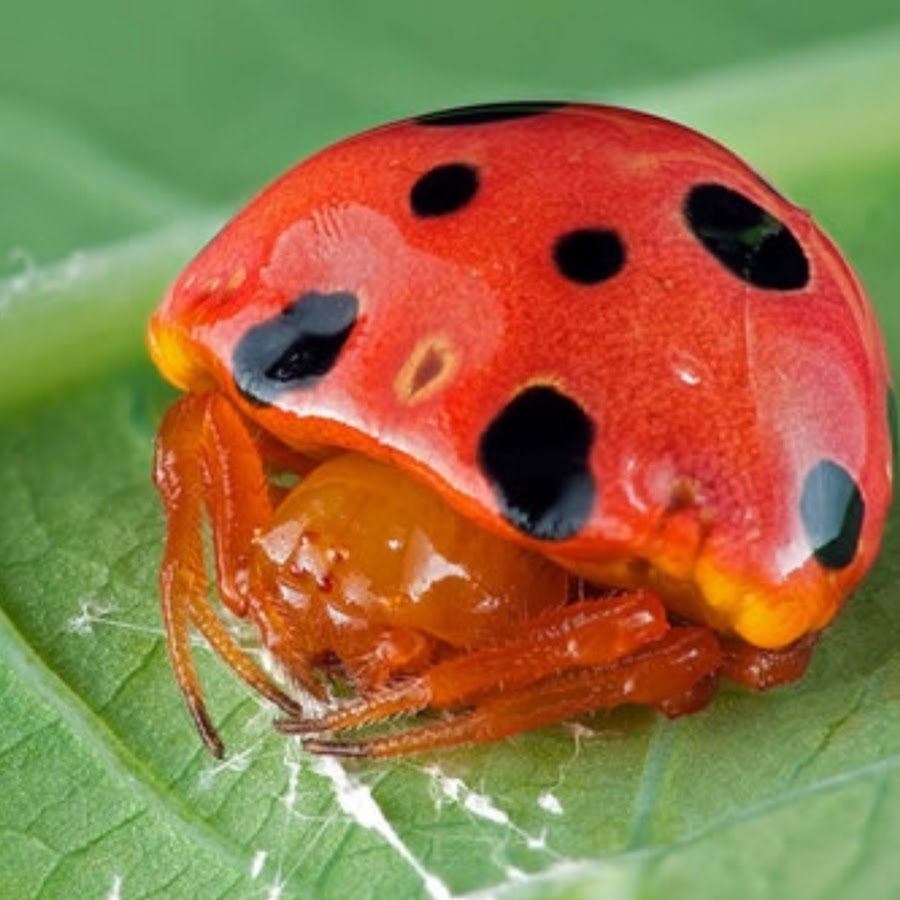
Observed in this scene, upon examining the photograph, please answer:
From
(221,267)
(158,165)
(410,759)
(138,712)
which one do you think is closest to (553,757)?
(410,759)

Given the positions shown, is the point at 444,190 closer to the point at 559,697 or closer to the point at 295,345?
the point at 295,345

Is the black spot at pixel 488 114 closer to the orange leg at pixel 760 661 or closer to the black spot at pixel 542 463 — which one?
the black spot at pixel 542 463

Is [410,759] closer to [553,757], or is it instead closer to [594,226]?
[553,757]

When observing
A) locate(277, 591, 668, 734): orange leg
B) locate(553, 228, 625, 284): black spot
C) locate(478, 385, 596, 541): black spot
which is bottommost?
locate(277, 591, 668, 734): orange leg

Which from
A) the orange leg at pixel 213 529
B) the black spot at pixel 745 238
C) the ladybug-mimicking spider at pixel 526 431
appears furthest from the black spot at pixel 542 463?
the orange leg at pixel 213 529

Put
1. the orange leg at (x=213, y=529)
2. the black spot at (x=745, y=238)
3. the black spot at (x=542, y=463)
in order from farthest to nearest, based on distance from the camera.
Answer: the orange leg at (x=213, y=529)
the black spot at (x=745, y=238)
the black spot at (x=542, y=463)

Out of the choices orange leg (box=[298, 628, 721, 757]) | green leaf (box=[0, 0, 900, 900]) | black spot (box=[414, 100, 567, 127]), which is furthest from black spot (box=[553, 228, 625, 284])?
green leaf (box=[0, 0, 900, 900])

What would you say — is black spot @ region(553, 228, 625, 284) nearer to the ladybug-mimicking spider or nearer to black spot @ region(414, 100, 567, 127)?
the ladybug-mimicking spider
